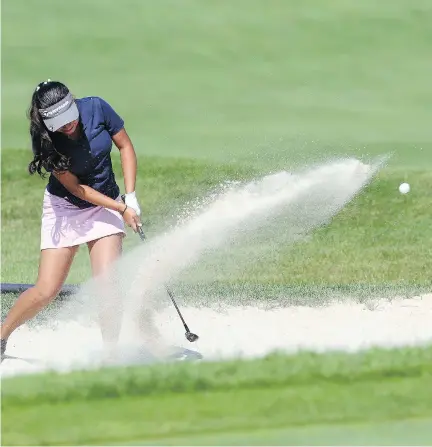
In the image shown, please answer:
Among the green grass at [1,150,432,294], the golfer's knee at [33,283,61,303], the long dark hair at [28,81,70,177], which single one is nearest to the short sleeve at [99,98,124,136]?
the long dark hair at [28,81,70,177]

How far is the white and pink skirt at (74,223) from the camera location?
658cm

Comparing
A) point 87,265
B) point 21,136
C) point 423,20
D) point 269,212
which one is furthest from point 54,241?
point 423,20

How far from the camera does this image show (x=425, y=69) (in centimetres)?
1477

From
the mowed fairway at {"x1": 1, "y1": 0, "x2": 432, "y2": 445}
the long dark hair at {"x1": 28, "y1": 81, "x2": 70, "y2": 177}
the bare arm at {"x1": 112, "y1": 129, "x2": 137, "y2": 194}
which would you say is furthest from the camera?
the bare arm at {"x1": 112, "y1": 129, "x2": 137, "y2": 194}

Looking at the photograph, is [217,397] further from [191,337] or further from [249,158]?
[249,158]

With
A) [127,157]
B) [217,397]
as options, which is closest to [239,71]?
[127,157]

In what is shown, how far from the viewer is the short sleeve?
646 centimetres

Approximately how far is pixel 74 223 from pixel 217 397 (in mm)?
2117

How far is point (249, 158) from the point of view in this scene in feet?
41.4

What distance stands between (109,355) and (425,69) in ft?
29.7

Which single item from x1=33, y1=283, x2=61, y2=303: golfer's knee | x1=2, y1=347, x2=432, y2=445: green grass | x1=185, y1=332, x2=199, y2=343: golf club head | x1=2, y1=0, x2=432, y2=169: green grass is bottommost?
x1=2, y1=0, x2=432, y2=169: green grass

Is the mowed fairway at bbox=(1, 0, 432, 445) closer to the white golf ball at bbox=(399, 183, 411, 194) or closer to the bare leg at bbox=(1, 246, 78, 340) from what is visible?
the white golf ball at bbox=(399, 183, 411, 194)

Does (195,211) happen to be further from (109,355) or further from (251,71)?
(251,71)

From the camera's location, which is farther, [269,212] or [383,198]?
[383,198]
